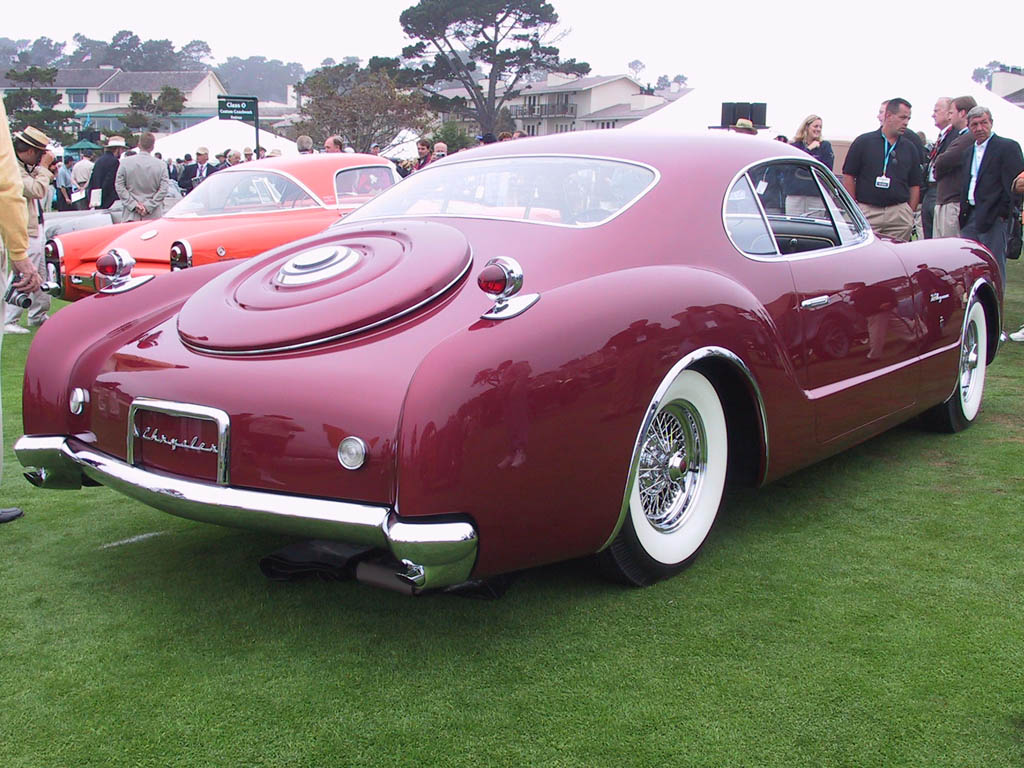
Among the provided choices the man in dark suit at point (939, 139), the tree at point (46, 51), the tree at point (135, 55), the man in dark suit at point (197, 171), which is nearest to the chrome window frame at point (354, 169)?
the man in dark suit at point (939, 139)

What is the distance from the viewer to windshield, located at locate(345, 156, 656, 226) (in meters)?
3.40

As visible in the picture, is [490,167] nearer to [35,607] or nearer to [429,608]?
[429,608]

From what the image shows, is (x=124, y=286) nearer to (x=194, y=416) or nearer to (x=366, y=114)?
(x=194, y=416)

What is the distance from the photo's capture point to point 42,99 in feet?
194

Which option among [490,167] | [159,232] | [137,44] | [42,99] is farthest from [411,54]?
[137,44]

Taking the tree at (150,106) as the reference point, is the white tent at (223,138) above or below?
below

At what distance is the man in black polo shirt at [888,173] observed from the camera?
7484mm

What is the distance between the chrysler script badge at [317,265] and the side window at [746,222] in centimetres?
135

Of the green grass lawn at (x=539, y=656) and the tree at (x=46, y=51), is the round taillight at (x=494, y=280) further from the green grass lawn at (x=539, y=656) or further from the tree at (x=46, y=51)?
the tree at (x=46, y=51)

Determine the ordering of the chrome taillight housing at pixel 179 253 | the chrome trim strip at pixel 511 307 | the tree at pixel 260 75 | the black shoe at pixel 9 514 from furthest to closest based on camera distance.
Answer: the tree at pixel 260 75
the chrome taillight housing at pixel 179 253
the black shoe at pixel 9 514
the chrome trim strip at pixel 511 307

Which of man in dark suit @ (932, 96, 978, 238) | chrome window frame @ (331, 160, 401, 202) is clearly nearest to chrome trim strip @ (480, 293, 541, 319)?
chrome window frame @ (331, 160, 401, 202)

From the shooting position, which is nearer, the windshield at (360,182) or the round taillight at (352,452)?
the round taillight at (352,452)

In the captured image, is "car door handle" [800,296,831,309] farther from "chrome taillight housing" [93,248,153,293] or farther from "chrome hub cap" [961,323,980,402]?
"chrome taillight housing" [93,248,153,293]

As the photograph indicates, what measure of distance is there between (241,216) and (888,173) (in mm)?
5099
